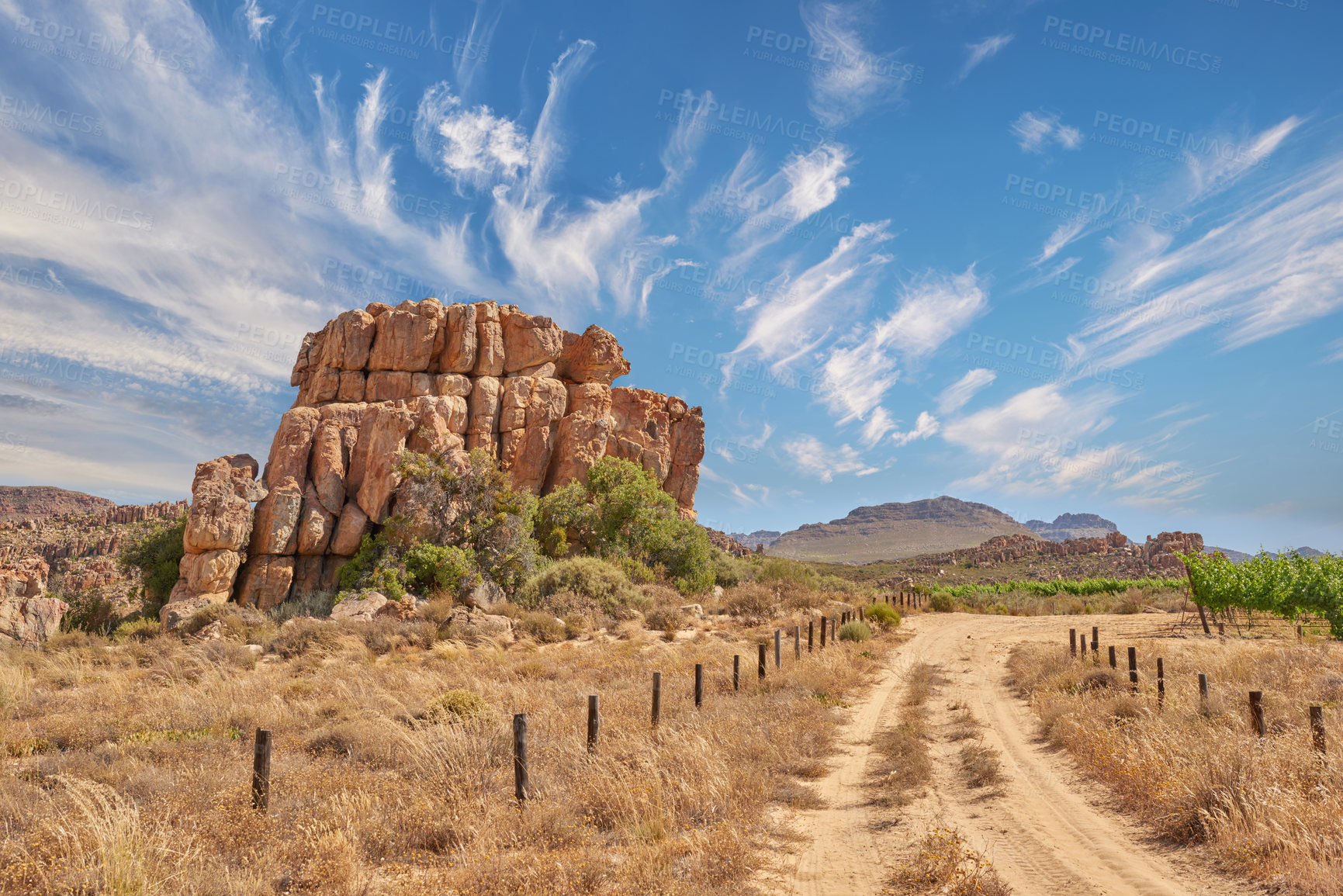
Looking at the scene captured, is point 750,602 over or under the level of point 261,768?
over

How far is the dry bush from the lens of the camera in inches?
214

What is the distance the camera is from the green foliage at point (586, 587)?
987 inches

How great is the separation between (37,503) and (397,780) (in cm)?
14559

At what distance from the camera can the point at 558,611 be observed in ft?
78.3

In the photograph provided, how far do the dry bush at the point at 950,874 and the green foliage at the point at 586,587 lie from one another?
1902 centimetres

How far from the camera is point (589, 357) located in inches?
1743

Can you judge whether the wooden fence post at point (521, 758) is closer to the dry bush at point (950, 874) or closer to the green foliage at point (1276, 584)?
the dry bush at point (950, 874)

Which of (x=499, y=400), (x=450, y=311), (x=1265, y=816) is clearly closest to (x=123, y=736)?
(x=1265, y=816)

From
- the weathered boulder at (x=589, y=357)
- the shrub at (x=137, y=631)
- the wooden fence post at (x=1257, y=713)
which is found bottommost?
the shrub at (x=137, y=631)

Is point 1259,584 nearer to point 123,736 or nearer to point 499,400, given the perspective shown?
point 123,736

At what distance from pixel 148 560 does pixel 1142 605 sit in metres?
56.9

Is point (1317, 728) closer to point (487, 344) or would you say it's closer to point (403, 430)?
point (403, 430)

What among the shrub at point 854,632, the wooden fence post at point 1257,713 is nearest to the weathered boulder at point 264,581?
the shrub at point 854,632

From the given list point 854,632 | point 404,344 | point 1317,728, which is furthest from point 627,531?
point 1317,728
